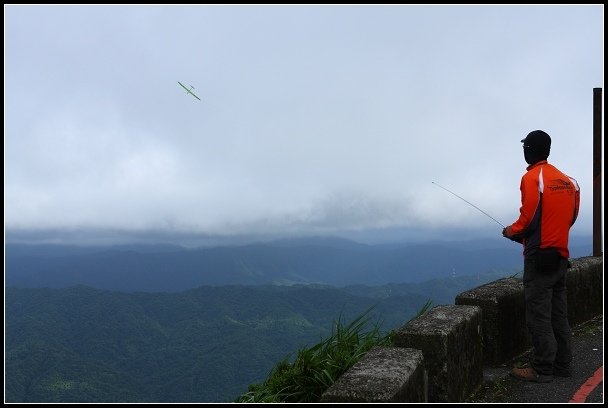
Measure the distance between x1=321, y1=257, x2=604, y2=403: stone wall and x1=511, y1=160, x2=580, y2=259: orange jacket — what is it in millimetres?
876

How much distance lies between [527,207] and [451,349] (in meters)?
1.41

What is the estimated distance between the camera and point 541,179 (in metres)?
4.39

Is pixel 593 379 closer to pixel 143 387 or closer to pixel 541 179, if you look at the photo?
pixel 541 179

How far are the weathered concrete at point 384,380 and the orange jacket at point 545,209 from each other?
5.22ft

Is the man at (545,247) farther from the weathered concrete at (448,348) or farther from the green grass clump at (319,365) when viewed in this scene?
the green grass clump at (319,365)

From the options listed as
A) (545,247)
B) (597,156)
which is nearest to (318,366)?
(545,247)

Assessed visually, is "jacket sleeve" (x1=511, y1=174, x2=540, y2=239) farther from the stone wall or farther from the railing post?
the railing post

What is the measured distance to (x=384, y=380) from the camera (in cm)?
315

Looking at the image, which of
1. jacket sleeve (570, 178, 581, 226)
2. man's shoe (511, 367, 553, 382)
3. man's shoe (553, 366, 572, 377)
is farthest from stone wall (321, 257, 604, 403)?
jacket sleeve (570, 178, 581, 226)

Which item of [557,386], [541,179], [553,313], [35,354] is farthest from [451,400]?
[35,354]

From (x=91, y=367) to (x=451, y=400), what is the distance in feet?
655

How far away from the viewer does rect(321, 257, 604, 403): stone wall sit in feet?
10.4

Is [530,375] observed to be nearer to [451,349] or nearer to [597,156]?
[451,349]

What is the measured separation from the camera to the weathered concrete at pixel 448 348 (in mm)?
3928
